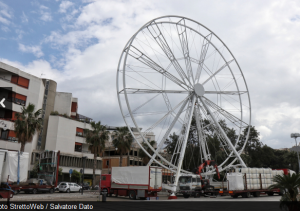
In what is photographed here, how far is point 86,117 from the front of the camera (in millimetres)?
66188

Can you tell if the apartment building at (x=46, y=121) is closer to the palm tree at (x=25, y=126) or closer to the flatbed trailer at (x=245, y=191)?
the palm tree at (x=25, y=126)

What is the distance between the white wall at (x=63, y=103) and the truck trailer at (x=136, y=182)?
3729 cm

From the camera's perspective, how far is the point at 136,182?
25.7m

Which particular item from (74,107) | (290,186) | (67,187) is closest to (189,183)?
(290,186)

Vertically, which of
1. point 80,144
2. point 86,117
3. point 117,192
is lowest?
point 117,192

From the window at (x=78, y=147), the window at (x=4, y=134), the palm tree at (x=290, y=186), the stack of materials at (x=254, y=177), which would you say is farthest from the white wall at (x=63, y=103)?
the palm tree at (x=290, y=186)

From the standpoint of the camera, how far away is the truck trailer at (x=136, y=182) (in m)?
25.0

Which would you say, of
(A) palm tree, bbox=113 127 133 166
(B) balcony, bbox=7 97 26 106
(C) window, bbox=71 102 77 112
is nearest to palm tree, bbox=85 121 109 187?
(A) palm tree, bbox=113 127 133 166

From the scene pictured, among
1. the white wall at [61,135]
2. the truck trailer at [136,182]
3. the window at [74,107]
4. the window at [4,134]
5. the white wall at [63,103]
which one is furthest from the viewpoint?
the window at [74,107]

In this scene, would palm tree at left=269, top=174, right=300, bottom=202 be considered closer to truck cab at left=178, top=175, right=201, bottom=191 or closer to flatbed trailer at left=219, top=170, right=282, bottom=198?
flatbed trailer at left=219, top=170, right=282, bottom=198

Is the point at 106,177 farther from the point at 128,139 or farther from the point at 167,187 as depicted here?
the point at 128,139

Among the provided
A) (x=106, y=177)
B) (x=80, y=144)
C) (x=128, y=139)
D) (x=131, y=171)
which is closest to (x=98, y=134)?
(x=128, y=139)

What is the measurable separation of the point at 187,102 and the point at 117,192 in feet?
42.5

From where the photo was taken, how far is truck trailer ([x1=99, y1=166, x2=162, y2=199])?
25.0 metres
